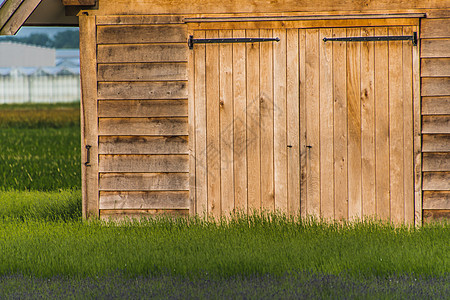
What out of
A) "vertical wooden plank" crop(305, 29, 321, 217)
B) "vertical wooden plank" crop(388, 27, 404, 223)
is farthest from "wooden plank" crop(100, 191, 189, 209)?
"vertical wooden plank" crop(388, 27, 404, 223)

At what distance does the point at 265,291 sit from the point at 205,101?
9.87 ft

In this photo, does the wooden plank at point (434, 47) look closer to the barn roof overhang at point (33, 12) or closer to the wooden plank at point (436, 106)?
the wooden plank at point (436, 106)

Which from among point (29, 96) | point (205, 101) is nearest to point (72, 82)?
point (29, 96)

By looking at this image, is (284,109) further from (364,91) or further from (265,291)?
(265,291)

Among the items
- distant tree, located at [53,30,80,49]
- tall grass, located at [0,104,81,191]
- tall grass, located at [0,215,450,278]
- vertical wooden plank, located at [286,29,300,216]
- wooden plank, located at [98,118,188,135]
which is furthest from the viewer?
distant tree, located at [53,30,80,49]

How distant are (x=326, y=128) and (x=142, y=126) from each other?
2.17m

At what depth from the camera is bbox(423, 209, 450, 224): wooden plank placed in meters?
6.96

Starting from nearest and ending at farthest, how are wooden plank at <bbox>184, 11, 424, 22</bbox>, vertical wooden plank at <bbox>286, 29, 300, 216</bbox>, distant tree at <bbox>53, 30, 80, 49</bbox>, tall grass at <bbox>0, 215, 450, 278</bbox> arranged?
tall grass at <bbox>0, 215, 450, 278</bbox>
wooden plank at <bbox>184, 11, 424, 22</bbox>
vertical wooden plank at <bbox>286, 29, 300, 216</bbox>
distant tree at <bbox>53, 30, 80, 49</bbox>

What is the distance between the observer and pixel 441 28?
6.91m

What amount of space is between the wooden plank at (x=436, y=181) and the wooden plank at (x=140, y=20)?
3.41 metres

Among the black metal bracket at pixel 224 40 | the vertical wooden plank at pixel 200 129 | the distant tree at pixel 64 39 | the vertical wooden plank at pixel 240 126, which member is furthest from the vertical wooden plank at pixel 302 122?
→ the distant tree at pixel 64 39

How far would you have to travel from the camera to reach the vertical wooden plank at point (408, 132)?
6914 mm

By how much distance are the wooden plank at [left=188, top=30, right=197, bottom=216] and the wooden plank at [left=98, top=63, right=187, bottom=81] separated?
9 centimetres

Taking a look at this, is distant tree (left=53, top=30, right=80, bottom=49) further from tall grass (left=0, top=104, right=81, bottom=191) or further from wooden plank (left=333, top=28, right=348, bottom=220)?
wooden plank (left=333, top=28, right=348, bottom=220)
